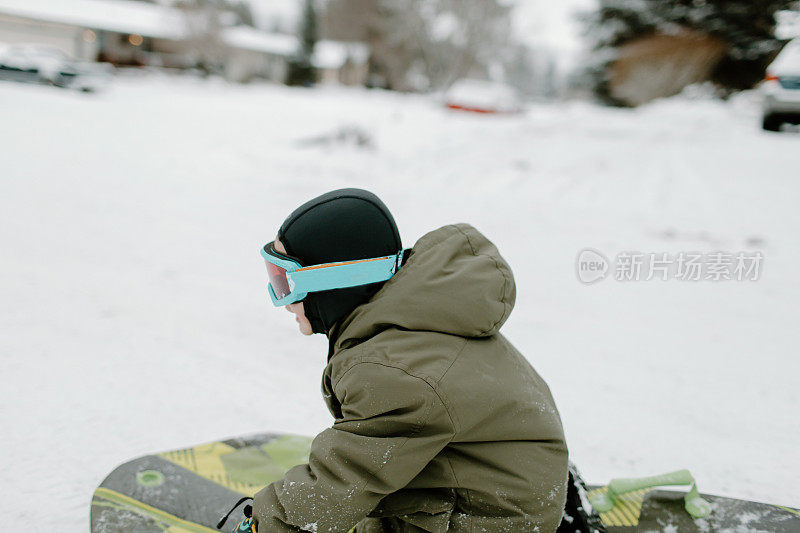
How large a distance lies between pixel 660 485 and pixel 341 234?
4.43ft

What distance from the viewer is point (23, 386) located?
289 centimetres

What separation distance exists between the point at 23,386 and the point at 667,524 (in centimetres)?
286

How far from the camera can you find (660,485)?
1936mm

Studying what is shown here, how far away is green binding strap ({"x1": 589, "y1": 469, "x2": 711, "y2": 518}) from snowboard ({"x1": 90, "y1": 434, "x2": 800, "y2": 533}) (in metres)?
0.02

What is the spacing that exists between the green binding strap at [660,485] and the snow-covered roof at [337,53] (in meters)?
40.3

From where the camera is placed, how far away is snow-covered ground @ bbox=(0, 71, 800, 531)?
2.68 m

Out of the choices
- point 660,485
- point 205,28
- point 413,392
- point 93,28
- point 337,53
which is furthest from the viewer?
point 337,53

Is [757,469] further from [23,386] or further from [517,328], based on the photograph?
[23,386]

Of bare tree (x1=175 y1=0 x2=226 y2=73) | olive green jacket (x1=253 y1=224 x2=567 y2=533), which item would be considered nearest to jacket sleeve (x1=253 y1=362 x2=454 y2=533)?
olive green jacket (x1=253 y1=224 x2=567 y2=533)

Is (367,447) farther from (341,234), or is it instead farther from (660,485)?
(660,485)

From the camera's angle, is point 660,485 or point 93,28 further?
point 93,28

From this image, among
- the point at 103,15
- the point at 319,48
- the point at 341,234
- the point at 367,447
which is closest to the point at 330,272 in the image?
the point at 341,234

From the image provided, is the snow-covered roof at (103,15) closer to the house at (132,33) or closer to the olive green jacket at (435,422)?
the house at (132,33)

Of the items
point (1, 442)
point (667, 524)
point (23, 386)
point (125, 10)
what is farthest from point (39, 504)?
point (125, 10)
